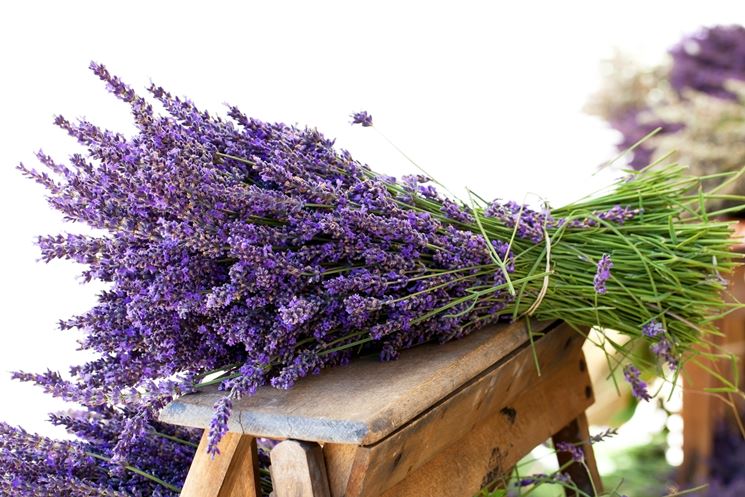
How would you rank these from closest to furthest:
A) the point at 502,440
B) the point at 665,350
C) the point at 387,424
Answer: the point at 387,424 < the point at 665,350 < the point at 502,440

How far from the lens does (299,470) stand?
0.84m

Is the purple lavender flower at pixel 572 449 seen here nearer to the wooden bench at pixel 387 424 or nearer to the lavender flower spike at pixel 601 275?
the wooden bench at pixel 387 424

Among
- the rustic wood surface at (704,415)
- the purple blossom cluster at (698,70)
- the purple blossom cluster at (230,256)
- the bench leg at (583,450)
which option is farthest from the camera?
the purple blossom cluster at (698,70)

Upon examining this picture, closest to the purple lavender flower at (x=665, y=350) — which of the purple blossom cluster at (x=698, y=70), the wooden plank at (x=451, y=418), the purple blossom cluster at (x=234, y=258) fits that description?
the wooden plank at (x=451, y=418)

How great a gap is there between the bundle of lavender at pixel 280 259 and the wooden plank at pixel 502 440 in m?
0.19

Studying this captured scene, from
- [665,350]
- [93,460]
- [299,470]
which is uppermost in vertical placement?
[665,350]

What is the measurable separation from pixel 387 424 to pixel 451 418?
191 mm

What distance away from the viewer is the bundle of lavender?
83 centimetres

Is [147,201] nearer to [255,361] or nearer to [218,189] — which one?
[218,189]

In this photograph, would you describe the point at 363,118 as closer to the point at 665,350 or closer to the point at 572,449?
the point at 665,350

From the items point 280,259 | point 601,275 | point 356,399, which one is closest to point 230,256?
point 280,259

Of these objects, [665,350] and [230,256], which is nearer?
[230,256]

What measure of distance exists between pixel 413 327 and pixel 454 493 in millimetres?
277

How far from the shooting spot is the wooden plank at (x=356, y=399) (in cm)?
82
